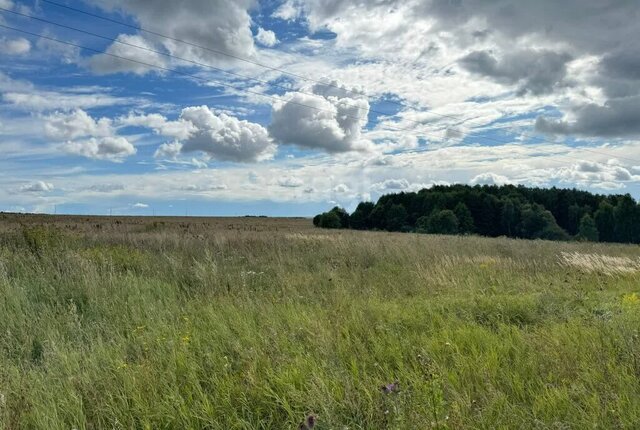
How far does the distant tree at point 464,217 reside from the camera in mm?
85312

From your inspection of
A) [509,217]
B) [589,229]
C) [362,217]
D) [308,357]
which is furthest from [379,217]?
[308,357]

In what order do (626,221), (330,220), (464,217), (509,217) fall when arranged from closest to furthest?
(626,221)
(464,217)
(509,217)
(330,220)

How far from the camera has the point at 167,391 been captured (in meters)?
3.63

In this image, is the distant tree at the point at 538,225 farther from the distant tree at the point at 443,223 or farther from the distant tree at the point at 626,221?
the distant tree at the point at 443,223

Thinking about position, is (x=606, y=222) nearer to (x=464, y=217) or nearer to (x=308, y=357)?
(x=464, y=217)

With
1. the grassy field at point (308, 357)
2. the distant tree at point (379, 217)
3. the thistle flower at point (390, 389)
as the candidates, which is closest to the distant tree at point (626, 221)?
the distant tree at point (379, 217)

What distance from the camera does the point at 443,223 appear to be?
3206 inches

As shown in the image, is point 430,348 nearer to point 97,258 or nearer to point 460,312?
point 460,312

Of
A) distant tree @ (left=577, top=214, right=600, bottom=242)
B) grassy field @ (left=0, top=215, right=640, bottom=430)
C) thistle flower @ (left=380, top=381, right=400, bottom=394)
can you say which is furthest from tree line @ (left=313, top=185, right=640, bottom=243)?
thistle flower @ (left=380, top=381, right=400, bottom=394)

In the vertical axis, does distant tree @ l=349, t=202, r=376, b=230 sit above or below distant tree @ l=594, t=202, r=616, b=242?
above

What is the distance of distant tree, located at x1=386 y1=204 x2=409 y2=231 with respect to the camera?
96750mm

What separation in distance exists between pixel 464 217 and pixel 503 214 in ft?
31.4

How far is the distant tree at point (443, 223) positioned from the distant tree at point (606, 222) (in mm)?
28971

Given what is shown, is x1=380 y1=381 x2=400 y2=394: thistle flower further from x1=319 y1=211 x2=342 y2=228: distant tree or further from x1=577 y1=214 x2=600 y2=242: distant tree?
x1=319 y1=211 x2=342 y2=228: distant tree
